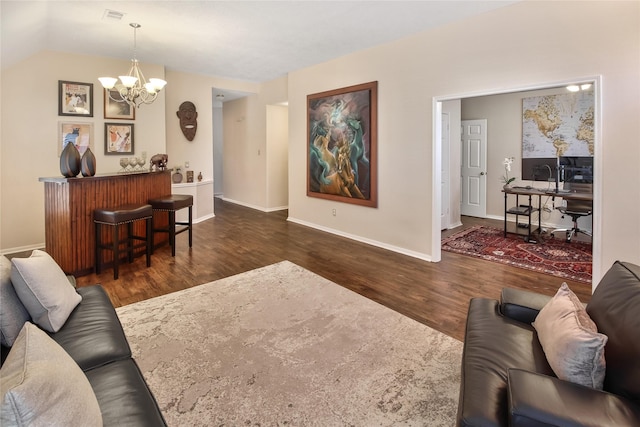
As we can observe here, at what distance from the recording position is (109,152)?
18.5 ft

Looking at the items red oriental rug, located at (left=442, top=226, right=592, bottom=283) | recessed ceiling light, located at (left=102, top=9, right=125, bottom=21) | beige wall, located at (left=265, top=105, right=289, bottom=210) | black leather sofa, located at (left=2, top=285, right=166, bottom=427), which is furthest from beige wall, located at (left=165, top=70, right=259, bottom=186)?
black leather sofa, located at (left=2, top=285, right=166, bottom=427)

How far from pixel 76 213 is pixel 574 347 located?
4.44m

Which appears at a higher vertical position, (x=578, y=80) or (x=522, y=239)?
(x=578, y=80)

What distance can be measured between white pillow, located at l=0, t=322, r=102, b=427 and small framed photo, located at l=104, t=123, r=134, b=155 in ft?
17.4

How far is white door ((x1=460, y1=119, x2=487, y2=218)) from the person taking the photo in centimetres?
738

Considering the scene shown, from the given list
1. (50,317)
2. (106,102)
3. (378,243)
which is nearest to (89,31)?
(106,102)

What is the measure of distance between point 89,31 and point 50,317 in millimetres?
4080

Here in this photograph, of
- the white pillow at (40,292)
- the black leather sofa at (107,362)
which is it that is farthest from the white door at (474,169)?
the white pillow at (40,292)

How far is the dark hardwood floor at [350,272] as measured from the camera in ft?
10.8

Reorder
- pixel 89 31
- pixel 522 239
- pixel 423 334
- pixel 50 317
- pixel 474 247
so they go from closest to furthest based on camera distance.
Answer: pixel 50 317 < pixel 423 334 < pixel 89 31 < pixel 474 247 < pixel 522 239

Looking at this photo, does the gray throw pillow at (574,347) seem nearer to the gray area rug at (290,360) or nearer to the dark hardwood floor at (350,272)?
the gray area rug at (290,360)

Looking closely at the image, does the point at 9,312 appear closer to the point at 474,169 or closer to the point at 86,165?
the point at 86,165

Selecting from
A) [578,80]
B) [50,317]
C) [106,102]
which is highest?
[106,102]

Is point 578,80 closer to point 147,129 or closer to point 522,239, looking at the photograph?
point 522,239
